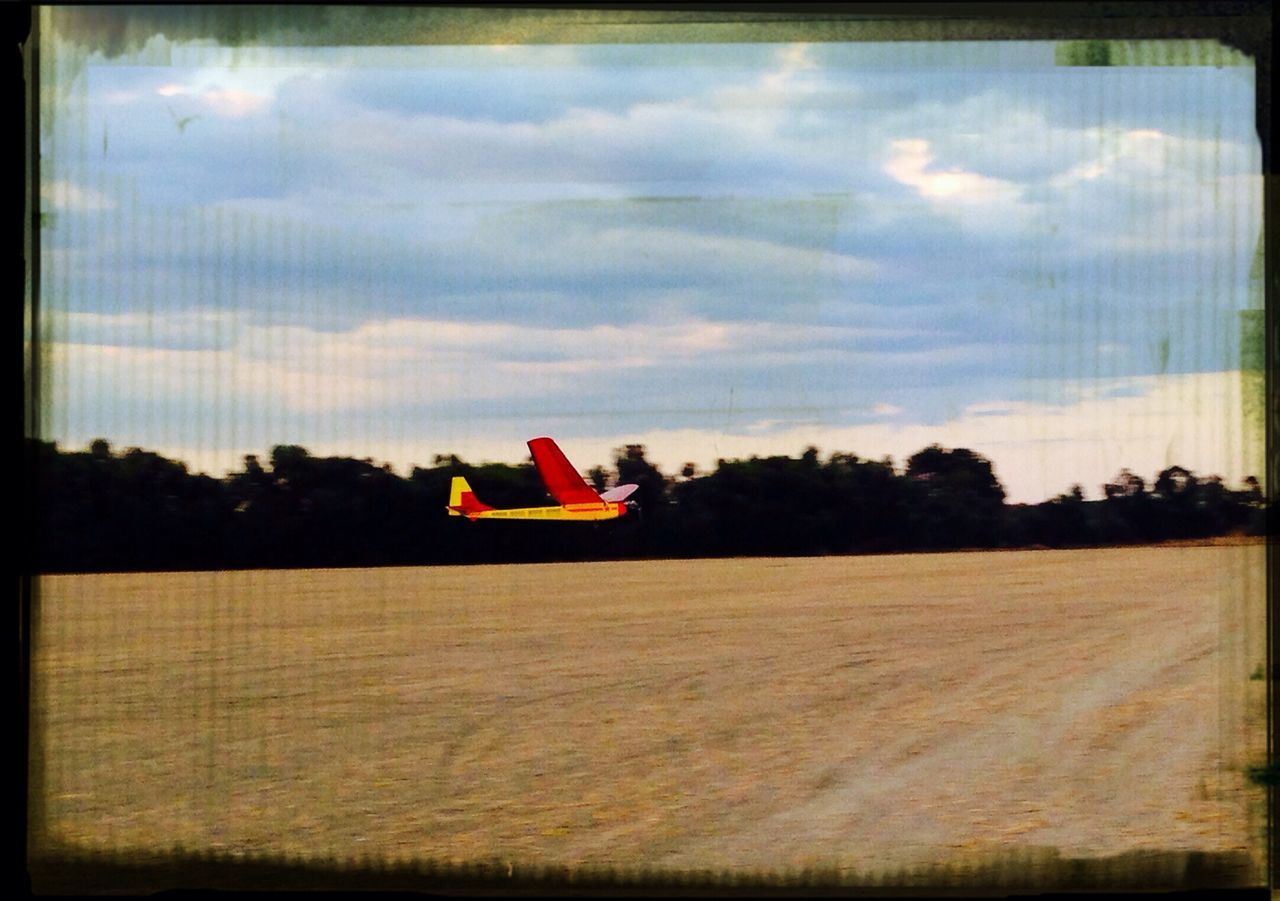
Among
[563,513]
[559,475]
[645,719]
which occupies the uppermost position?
[559,475]

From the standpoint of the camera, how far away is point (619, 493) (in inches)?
203

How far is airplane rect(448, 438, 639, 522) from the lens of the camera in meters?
5.07

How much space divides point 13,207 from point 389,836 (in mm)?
3224

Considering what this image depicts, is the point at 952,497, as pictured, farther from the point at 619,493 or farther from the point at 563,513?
the point at 563,513

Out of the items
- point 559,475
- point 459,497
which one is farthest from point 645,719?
point 459,497

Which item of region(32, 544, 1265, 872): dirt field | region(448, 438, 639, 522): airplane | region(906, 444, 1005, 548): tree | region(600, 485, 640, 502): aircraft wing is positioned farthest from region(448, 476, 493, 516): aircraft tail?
region(906, 444, 1005, 548): tree

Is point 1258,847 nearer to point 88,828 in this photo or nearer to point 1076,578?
point 1076,578

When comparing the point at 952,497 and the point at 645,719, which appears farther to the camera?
the point at 645,719

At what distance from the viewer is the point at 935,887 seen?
470cm

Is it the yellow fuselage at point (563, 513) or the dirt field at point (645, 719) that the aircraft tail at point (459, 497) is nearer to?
the yellow fuselage at point (563, 513)

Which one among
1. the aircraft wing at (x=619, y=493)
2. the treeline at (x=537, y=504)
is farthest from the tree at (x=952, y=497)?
the aircraft wing at (x=619, y=493)

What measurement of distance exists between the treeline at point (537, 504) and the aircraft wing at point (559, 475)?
0.21 feet

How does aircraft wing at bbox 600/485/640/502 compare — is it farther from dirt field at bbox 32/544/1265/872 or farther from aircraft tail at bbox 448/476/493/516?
aircraft tail at bbox 448/476/493/516

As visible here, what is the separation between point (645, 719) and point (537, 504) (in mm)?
1163
